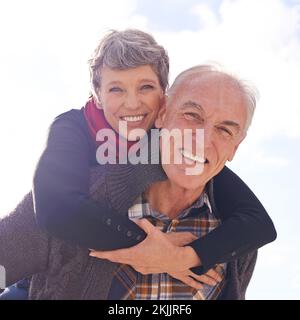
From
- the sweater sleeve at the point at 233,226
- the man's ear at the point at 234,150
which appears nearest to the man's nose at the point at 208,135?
the man's ear at the point at 234,150

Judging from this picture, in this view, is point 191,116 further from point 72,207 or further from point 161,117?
point 72,207

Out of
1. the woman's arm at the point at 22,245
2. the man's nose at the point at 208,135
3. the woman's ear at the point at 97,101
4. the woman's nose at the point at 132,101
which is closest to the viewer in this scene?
the woman's arm at the point at 22,245

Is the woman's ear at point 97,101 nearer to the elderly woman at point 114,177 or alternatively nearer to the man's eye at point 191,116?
the elderly woman at point 114,177

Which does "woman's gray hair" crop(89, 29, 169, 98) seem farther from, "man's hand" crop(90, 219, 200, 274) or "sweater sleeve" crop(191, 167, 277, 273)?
"man's hand" crop(90, 219, 200, 274)

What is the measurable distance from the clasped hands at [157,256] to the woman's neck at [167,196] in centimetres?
25

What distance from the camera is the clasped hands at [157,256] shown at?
113 inches

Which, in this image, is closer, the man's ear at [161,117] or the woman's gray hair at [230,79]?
the woman's gray hair at [230,79]

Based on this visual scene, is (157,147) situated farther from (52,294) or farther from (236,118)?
(52,294)

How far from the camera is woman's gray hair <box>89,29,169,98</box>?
135 inches

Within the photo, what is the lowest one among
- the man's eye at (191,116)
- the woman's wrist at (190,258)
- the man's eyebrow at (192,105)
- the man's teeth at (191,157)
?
the woman's wrist at (190,258)

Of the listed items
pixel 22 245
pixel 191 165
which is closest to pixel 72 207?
pixel 22 245

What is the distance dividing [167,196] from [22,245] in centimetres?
93

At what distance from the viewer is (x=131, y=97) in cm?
347
